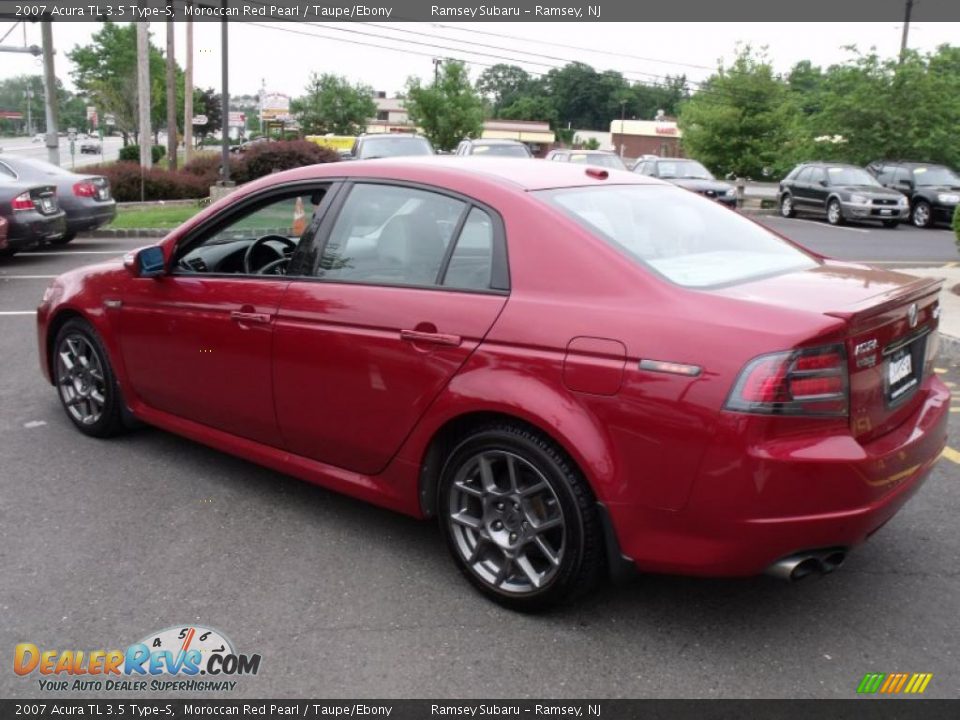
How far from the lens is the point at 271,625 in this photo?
3240mm

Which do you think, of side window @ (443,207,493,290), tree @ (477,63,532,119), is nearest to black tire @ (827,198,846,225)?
side window @ (443,207,493,290)

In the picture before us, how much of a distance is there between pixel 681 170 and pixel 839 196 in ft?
13.6

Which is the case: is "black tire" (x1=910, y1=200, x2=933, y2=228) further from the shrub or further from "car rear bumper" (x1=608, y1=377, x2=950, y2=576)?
"car rear bumper" (x1=608, y1=377, x2=950, y2=576)

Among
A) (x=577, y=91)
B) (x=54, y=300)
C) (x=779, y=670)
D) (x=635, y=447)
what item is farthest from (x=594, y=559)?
(x=577, y=91)

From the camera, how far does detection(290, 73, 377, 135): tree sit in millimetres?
68812

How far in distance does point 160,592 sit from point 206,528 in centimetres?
61

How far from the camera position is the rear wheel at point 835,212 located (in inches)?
866

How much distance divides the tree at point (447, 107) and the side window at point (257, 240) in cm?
3431

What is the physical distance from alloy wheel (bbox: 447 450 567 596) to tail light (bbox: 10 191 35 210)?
10.6 metres

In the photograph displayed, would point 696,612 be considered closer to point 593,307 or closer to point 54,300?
point 593,307

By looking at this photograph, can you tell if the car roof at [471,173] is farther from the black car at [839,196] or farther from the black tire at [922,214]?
the black tire at [922,214]

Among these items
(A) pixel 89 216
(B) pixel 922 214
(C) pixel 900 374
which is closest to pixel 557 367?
(C) pixel 900 374

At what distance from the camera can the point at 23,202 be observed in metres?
11.9

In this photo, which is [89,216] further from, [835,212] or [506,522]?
[835,212]
